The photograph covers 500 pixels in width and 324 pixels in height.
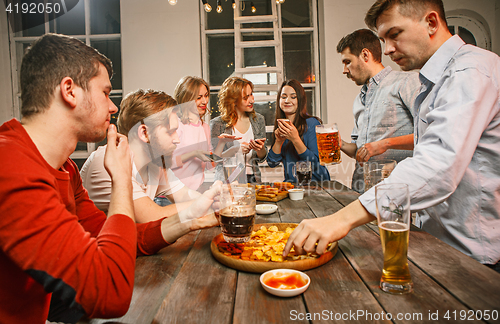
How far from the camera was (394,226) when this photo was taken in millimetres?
773

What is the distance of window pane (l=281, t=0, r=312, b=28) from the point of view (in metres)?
4.38

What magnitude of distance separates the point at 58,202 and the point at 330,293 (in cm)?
68

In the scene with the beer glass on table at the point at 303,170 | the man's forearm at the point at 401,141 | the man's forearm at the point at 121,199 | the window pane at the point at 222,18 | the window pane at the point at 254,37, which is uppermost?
the window pane at the point at 222,18

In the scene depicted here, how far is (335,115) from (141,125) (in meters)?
3.06

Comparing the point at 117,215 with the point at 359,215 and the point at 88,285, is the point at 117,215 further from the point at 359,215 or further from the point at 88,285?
the point at 359,215

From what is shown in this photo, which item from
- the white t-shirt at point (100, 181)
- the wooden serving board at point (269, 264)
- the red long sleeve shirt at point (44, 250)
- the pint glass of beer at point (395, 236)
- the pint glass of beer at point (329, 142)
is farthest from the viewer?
the pint glass of beer at point (329, 142)

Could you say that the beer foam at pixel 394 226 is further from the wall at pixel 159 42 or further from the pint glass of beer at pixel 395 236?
the wall at pixel 159 42

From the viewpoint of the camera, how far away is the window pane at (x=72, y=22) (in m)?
4.41

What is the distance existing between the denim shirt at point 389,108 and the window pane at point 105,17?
379 cm

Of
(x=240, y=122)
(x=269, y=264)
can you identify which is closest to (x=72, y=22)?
(x=240, y=122)

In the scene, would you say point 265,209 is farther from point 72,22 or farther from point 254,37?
point 72,22

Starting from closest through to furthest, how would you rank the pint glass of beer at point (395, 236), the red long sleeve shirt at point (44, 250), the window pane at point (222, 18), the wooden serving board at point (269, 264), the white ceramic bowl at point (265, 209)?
the red long sleeve shirt at point (44, 250) < the pint glass of beer at point (395, 236) < the wooden serving board at point (269, 264) < the white ceramic bowl at point (265, 209) < the window pane at point (222, 18)

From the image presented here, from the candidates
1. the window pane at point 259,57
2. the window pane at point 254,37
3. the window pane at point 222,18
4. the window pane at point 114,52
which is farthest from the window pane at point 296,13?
the window pane at point 114,52

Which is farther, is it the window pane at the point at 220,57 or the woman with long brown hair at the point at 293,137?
the window pane at the point at 220,57
